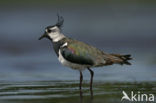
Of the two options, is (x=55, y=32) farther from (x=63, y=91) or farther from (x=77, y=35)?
(x=77, y=35)

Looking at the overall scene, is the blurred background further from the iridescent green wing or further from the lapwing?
the iridescent green wing

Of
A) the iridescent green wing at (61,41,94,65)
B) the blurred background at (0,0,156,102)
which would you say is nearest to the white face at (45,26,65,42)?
the iridescent green wing at (61,41,94,65)

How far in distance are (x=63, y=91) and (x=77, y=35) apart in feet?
37.6

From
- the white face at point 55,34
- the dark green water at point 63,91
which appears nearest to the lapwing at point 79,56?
the white face at point 55,34

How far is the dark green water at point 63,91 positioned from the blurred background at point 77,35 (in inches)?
17.7

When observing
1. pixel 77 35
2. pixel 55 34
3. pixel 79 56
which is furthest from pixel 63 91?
pixel 77 35

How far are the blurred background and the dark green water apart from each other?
0.45 metres

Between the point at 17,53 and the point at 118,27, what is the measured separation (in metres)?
5.82

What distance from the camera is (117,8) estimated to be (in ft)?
103

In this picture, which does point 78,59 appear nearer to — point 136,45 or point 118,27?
point 136,45

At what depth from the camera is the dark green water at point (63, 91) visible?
553 inches

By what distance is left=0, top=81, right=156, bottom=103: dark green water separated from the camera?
14039 millimetres

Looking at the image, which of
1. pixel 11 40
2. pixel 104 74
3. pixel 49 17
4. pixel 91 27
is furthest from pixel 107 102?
pixel 49 17

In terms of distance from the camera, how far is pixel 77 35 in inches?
1045
